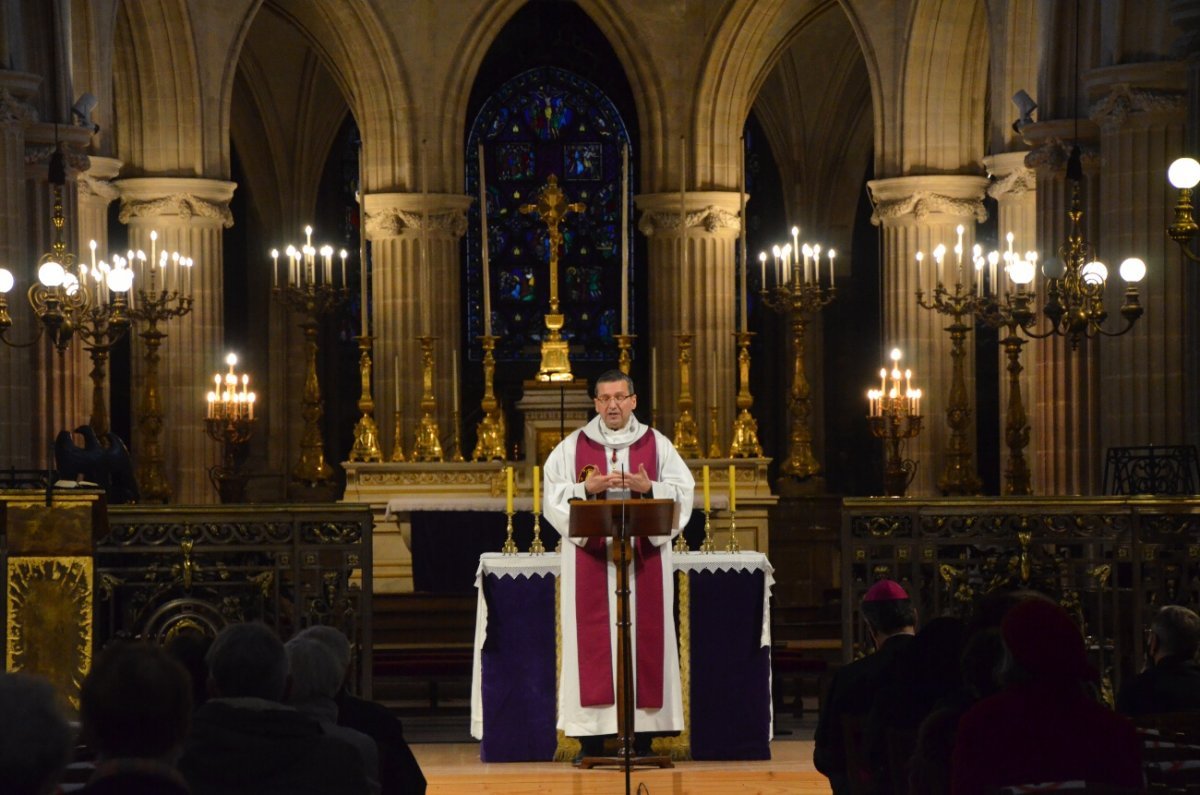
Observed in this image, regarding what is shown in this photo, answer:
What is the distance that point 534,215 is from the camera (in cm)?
2873

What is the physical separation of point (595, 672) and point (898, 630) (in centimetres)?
329

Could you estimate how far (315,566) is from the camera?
9812 mm

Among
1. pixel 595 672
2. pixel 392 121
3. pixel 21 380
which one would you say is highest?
pixel 392 121

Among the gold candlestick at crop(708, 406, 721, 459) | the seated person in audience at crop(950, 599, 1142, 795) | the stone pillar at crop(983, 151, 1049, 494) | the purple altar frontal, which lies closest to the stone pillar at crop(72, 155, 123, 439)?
the gold candlestick at crop(708, 406, 721, 459)

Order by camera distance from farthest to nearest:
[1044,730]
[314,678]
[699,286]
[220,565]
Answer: [699,286]
[220,565]
[314,678]
[1044,730]

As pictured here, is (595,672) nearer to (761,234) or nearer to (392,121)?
(392,121)

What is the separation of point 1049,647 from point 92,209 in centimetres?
1672

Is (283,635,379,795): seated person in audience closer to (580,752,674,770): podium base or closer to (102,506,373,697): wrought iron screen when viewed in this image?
(102,506,373,697): wrought iron screen

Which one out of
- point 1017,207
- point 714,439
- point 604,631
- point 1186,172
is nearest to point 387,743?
point 604,631

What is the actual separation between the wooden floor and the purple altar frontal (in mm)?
120

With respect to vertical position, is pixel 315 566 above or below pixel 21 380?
below

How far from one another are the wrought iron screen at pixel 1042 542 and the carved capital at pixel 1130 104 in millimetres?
5732

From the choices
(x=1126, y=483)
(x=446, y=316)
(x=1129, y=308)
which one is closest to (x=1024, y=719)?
(x=1129, y=308)

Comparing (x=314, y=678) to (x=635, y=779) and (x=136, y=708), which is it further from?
(x=635, y=779)
